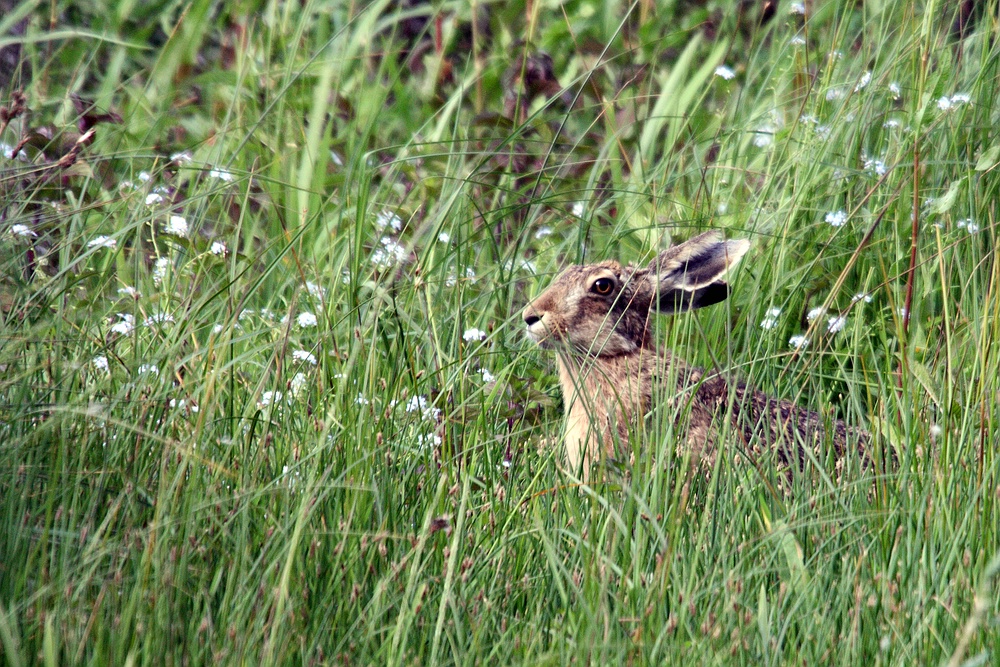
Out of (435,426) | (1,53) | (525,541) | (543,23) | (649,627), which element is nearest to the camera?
(649,627)

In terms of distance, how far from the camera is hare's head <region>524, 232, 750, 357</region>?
4.78m

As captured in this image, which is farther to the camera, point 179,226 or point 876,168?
point 876,168

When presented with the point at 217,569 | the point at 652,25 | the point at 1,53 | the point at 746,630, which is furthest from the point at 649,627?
the point at 1,53

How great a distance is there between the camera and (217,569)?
2.91 meters

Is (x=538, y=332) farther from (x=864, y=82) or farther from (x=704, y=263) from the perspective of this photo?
(x=864, y=82)

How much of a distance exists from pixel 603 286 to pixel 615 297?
131mm

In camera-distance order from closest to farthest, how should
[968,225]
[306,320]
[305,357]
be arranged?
[305,357] → [306,320] → [968,225]

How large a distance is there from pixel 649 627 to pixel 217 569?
98cm

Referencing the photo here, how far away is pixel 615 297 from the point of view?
496 cm

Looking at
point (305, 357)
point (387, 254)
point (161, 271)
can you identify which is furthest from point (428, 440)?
point (161, 271)

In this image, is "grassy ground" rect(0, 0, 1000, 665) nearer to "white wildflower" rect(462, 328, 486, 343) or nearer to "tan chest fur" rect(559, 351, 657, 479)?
"white wildflower" rect(462, 328, 486, 343)

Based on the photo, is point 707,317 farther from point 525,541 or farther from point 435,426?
point 525,541

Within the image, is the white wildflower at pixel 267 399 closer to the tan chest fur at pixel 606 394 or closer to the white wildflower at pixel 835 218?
the tan chest fur at pixel 606 394

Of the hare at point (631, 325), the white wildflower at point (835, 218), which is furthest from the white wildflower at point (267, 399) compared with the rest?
the white wildflower at point (835, 218)
